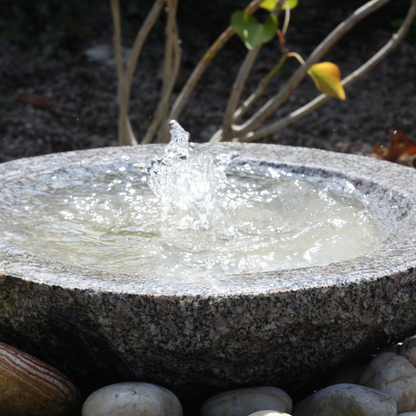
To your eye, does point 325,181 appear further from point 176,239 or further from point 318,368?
point 318,368

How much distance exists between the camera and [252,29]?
10.4ft

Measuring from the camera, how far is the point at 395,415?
1.50 m

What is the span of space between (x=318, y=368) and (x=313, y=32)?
19.3ft

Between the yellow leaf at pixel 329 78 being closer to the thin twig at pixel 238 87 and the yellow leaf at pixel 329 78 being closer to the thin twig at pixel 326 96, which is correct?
the thin twig at pixel 238 87

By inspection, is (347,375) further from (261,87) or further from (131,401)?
(261,87)

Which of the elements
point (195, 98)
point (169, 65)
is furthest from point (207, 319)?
point (195, 98)

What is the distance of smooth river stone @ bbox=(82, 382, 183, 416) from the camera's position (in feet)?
4.66

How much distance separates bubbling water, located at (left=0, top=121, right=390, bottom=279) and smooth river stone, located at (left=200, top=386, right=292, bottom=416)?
33 cm

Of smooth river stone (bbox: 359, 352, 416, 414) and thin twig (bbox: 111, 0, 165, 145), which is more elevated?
thin twig (bbox: 111, 0, 165, 145)

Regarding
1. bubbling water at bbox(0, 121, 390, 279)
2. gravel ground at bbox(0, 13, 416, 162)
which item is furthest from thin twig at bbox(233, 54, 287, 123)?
gravel ground at bbox(0, 13, 416, 162)

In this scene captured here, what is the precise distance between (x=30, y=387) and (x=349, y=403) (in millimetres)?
834

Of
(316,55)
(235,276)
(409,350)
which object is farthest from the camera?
(316,55)

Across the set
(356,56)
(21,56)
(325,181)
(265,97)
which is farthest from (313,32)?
(325,181)

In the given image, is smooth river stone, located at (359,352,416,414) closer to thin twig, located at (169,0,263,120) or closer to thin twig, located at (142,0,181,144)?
thin twig, located at (169,0,263,120)
